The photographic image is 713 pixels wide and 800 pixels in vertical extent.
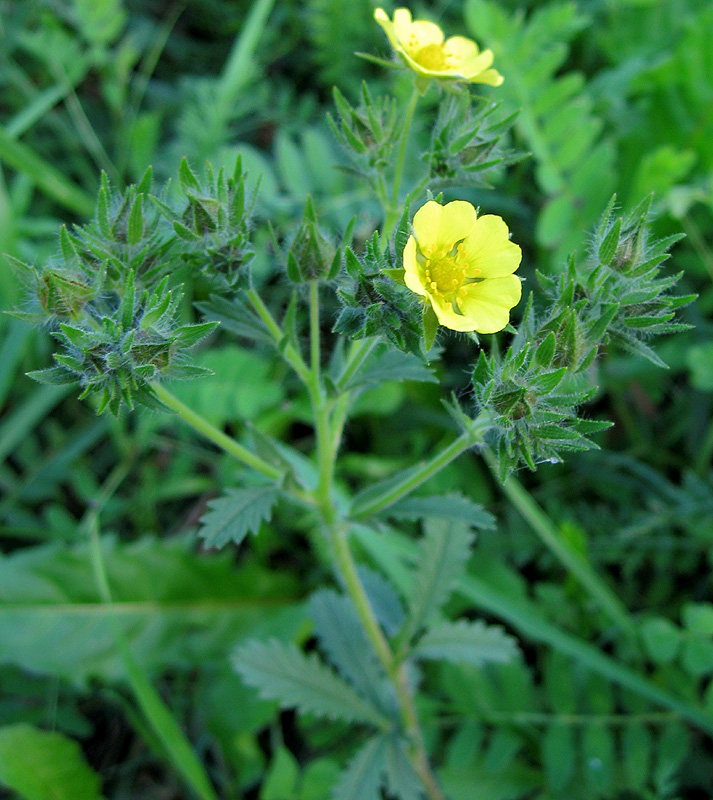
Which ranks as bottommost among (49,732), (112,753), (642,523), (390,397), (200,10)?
(112,753)

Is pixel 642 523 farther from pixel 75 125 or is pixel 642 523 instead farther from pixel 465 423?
pixel 75 125

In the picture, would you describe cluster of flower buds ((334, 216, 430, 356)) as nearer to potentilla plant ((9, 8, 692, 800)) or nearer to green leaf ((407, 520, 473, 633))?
potentilla plant ((9, 8, 692, 800))

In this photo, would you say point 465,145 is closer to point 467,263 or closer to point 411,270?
point 467,263

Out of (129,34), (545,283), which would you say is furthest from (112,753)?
(129,34)

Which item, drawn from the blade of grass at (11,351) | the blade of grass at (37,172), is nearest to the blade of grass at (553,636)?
the blade of grass at (11,351)

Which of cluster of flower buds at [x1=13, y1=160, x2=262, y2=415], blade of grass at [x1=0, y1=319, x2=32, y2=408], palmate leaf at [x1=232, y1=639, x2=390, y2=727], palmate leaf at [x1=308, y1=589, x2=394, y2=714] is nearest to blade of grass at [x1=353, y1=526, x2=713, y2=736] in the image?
palmate leaf at [x1=308, y1=589, x2=394, y2=714]

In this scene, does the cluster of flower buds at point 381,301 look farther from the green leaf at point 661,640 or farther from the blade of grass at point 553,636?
the green leaf at point 661,640

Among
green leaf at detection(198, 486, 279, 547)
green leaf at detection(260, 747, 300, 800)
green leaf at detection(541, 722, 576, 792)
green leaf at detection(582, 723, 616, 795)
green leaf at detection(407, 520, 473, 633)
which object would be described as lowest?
green leaf at detection(260, 747, 300, 800)
